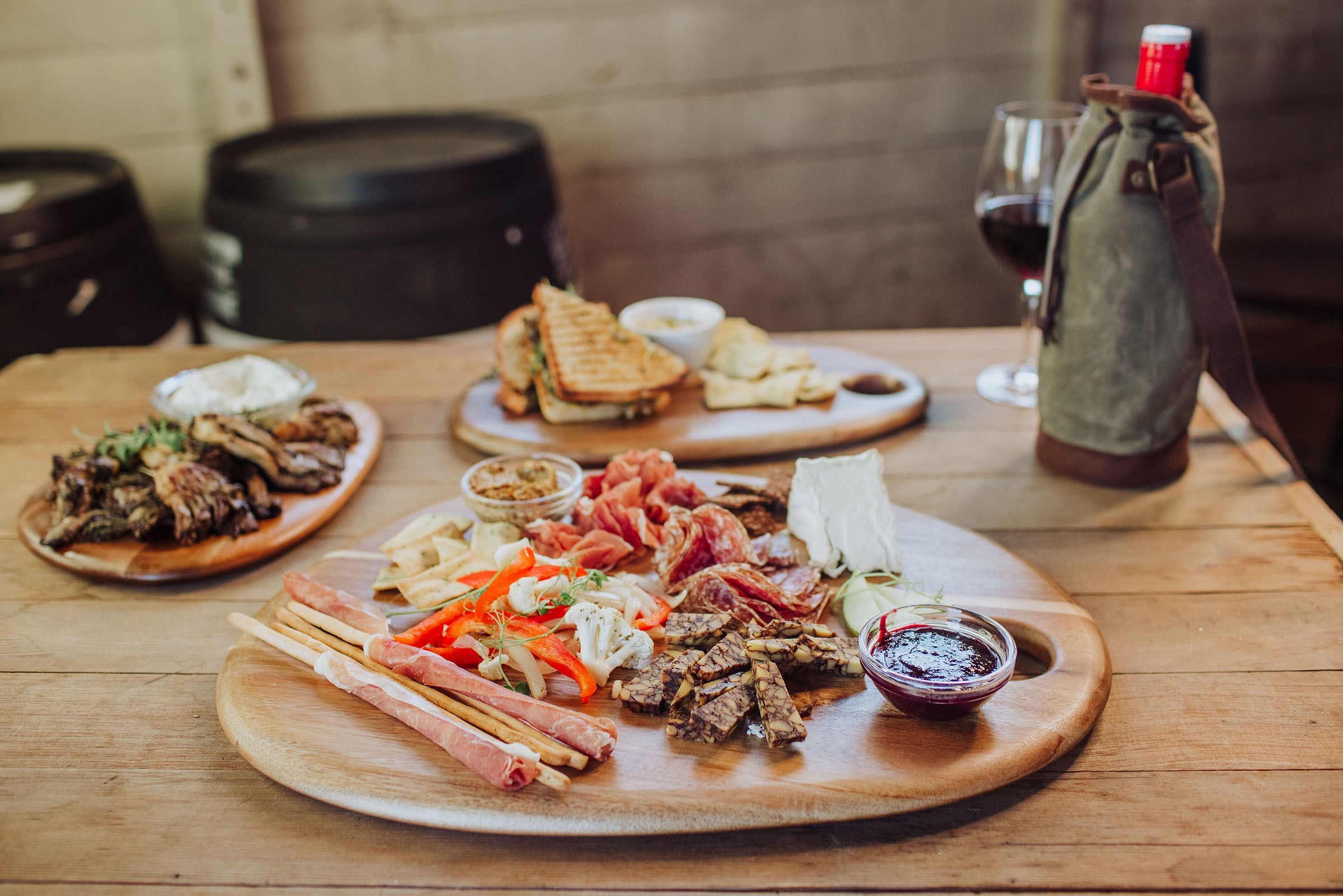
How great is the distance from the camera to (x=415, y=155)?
3078mm

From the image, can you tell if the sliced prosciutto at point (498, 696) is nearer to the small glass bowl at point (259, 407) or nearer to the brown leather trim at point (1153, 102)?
the small glass bowl at point (259, 407)

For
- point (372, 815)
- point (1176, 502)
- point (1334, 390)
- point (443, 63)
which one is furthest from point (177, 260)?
point (1334, 390)

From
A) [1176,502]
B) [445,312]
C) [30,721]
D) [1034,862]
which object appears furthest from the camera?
[445,312]

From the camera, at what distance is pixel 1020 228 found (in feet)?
6.09

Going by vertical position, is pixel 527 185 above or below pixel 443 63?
below

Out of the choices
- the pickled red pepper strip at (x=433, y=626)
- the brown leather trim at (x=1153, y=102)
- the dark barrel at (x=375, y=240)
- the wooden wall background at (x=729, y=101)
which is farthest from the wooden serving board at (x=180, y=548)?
the wooden wall background at (x=729, y=101)

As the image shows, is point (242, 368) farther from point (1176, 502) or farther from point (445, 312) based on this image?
point (1176, 502)

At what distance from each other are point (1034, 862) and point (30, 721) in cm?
120

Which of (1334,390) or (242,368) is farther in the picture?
(1334,390)

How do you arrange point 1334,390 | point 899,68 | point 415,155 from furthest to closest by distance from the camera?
point 1334,390
point 899,68
point 415,155

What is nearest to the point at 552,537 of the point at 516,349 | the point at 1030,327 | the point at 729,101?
the point at 516,349

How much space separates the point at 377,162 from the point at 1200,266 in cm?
232

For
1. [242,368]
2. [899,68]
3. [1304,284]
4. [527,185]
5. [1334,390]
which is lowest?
[1334,390]

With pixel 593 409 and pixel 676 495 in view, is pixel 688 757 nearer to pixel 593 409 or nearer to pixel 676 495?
pixel 676 495
